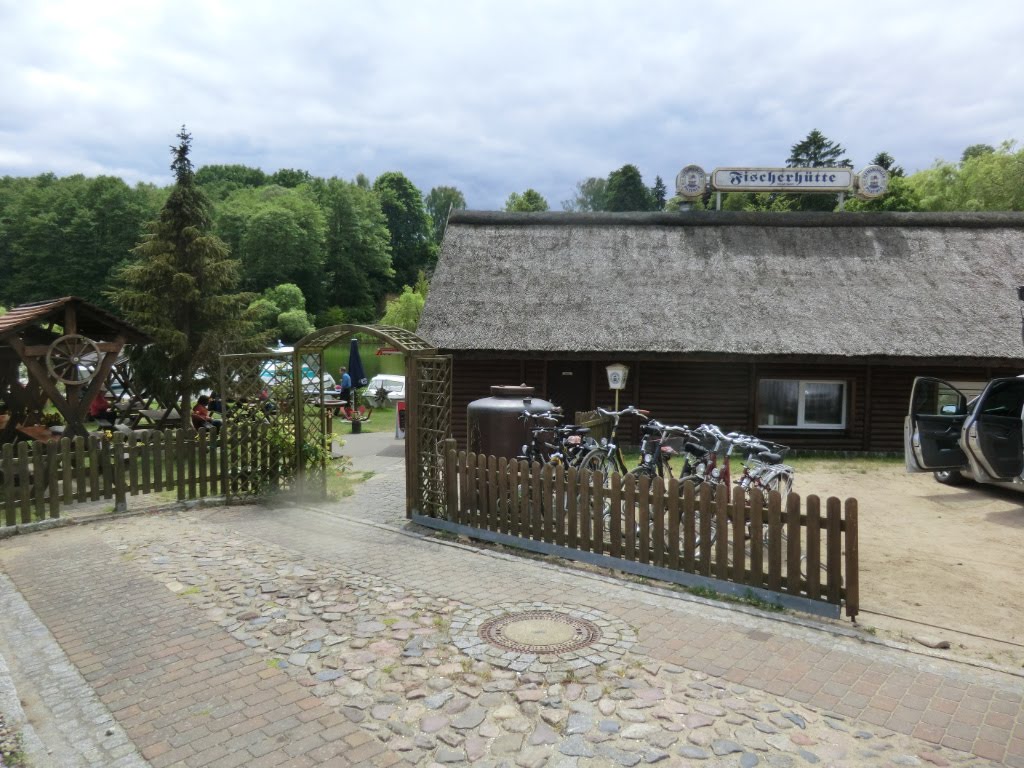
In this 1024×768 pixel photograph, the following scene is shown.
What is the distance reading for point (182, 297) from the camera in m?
16.5

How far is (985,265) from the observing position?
17.1 m

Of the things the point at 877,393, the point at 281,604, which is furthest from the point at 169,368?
the point at 877,393

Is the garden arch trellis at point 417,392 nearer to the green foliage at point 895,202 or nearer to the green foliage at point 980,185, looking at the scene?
the green foliage at point 895,202

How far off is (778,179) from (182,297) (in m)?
16.6

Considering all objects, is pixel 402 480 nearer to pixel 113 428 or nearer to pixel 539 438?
pixel 539 438

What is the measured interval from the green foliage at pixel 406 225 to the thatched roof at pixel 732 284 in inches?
2661

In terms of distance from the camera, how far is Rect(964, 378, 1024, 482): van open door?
419 inches

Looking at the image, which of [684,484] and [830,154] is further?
[830,154]

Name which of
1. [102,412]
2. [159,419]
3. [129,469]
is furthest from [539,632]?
[102,412]

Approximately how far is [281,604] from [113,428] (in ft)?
39.6

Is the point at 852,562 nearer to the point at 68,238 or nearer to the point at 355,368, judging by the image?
the point at 355,368

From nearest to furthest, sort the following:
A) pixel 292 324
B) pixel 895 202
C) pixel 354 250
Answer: pixel 895 202 → pixel 292 324 → pixel 354 250

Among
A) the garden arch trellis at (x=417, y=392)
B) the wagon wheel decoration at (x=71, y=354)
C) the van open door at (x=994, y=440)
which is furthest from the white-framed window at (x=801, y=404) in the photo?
the wagon wheel decoration at (x=71, y=354)

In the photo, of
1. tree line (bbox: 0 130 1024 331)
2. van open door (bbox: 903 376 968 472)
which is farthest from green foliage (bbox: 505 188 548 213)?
van open door (bbox: 903 376 968 472)
